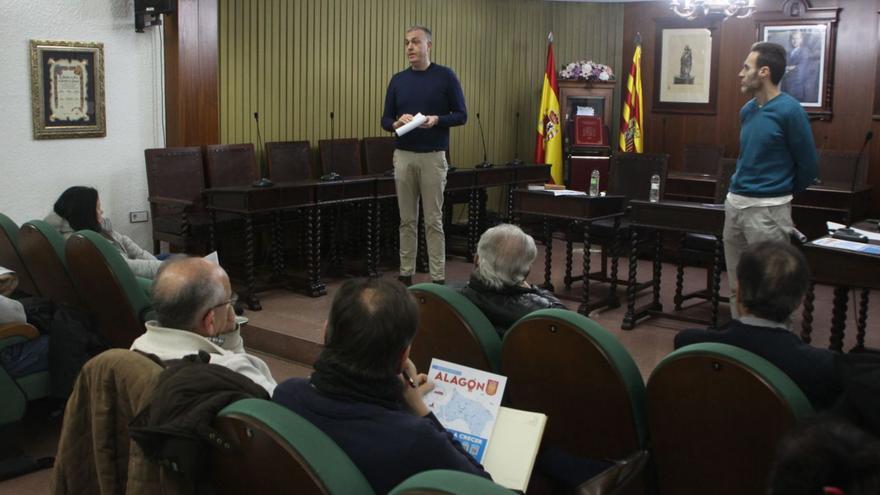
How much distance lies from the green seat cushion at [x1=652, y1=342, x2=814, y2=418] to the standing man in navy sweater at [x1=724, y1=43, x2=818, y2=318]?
244cm

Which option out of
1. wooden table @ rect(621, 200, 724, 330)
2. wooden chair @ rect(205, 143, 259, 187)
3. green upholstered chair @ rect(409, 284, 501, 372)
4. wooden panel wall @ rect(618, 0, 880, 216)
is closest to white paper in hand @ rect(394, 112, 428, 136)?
wooden table @ rect(621, 200, 724, 330)

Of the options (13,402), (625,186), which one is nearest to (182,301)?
(13,402)

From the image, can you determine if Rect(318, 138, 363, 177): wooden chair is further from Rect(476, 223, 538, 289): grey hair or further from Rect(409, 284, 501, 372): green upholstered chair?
Rect(409, 284, 501, 372): green upholstered chair

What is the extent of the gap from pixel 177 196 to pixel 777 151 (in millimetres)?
4149

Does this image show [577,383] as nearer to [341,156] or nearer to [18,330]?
[18,330]

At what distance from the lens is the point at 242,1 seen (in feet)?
23.1

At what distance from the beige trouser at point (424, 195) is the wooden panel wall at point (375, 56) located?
6.54 feet

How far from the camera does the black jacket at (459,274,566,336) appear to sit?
288cm

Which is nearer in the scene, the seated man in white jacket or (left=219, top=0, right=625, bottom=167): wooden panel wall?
the seated man in white jacket

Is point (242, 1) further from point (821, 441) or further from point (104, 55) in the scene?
point (821, 441)

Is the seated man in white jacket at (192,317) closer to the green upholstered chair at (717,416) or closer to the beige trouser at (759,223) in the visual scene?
the green upholstered chair at (717,416)

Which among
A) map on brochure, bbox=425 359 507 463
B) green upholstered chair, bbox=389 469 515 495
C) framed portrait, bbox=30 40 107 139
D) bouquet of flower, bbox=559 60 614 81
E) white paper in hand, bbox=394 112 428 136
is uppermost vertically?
bouquet of flower, bbox=559 60 614 81

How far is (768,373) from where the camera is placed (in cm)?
196

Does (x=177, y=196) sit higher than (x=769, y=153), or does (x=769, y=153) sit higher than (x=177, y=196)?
(x=769, y=153)
